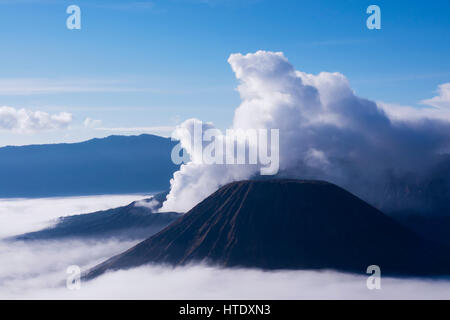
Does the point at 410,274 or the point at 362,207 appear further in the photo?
the point at 362,207

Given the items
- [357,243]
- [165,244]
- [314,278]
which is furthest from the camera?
[165,244]

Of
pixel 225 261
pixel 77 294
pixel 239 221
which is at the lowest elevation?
pixel 77 294

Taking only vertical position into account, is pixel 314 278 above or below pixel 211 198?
below

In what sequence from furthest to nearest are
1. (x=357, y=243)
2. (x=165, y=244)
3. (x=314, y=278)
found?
(x=165, y=244), (x=357, y=243), (x=314, y=278)

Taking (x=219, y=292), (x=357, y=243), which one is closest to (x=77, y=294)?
(x=219, y=292)

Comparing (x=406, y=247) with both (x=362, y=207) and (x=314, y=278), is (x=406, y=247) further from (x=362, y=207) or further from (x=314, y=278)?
(x=314, y=278)

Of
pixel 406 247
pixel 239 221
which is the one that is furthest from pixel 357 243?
pixel 239 221
